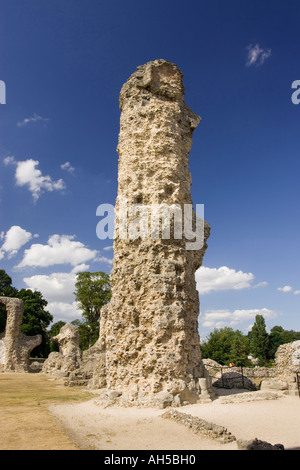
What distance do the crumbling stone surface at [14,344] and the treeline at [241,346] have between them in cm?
A: 1693

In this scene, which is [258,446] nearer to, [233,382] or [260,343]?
[233,382]

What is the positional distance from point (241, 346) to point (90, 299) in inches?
675

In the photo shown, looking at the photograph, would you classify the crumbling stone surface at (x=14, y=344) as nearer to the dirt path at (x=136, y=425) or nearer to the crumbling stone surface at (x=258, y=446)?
the dirt path at (x=136, y=425)

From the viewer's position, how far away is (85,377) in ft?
55.1

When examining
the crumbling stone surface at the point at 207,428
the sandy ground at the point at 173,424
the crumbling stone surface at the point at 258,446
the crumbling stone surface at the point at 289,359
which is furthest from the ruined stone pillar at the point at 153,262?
the crumbling stone surface at the point at 289,359

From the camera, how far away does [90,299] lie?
36.2 m

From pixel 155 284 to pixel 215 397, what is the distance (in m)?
3.77

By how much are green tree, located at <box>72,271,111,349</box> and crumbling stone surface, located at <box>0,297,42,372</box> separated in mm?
7708

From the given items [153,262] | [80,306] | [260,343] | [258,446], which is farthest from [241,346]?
[258,446]

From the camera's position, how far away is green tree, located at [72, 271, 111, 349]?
1394 inches

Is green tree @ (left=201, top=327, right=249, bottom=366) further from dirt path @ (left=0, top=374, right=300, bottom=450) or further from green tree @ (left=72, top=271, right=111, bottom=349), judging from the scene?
dirt path @ (left=0, top=374, right=300, bottom=450)

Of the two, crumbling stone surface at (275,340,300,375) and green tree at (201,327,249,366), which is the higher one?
crumbling stone surface at (275,340,300,375)

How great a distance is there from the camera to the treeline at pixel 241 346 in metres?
31.3

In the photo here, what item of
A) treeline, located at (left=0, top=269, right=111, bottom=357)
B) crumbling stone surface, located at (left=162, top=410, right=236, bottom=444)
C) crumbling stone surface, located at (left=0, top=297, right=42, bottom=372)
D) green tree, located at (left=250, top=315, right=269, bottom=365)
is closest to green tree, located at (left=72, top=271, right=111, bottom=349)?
treeline, located at (left=0, top=269, right=111, bottom=357)
